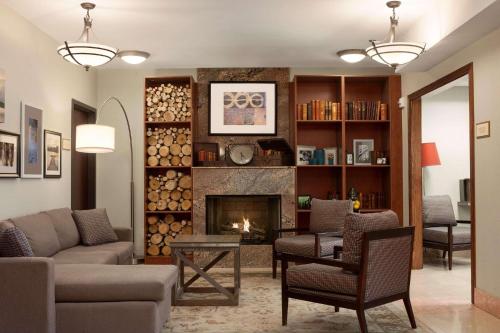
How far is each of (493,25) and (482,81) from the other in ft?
1.85

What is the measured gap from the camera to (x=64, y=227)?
538cm

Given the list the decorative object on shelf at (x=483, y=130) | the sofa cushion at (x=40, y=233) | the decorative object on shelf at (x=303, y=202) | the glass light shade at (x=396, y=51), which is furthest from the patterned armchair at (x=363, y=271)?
the decorative object on shelf at (x=303, y=202)

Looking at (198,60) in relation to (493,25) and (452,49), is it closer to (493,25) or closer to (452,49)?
(452,49)

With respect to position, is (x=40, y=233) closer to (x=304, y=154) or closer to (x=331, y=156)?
(x=304, y=154)

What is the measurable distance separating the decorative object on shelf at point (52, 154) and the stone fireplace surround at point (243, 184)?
1.66m

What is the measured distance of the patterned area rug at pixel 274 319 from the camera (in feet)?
13.2

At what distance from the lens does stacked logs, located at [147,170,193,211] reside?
7.10m

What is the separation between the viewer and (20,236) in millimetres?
3592

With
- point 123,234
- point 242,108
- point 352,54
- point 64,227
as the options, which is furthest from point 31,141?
point 352,54

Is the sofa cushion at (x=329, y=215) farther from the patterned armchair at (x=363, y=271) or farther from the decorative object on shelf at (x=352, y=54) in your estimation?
the patterned armchair at (x=363, y=271)

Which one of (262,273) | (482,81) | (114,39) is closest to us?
(482,81)

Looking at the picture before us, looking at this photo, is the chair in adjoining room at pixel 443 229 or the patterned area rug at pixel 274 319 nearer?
the patterned area rug at pixel 274 319

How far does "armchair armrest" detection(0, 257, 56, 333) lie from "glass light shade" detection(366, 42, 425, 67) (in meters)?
3.00

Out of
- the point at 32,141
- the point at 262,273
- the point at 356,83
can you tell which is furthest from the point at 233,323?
the point at 356,83
